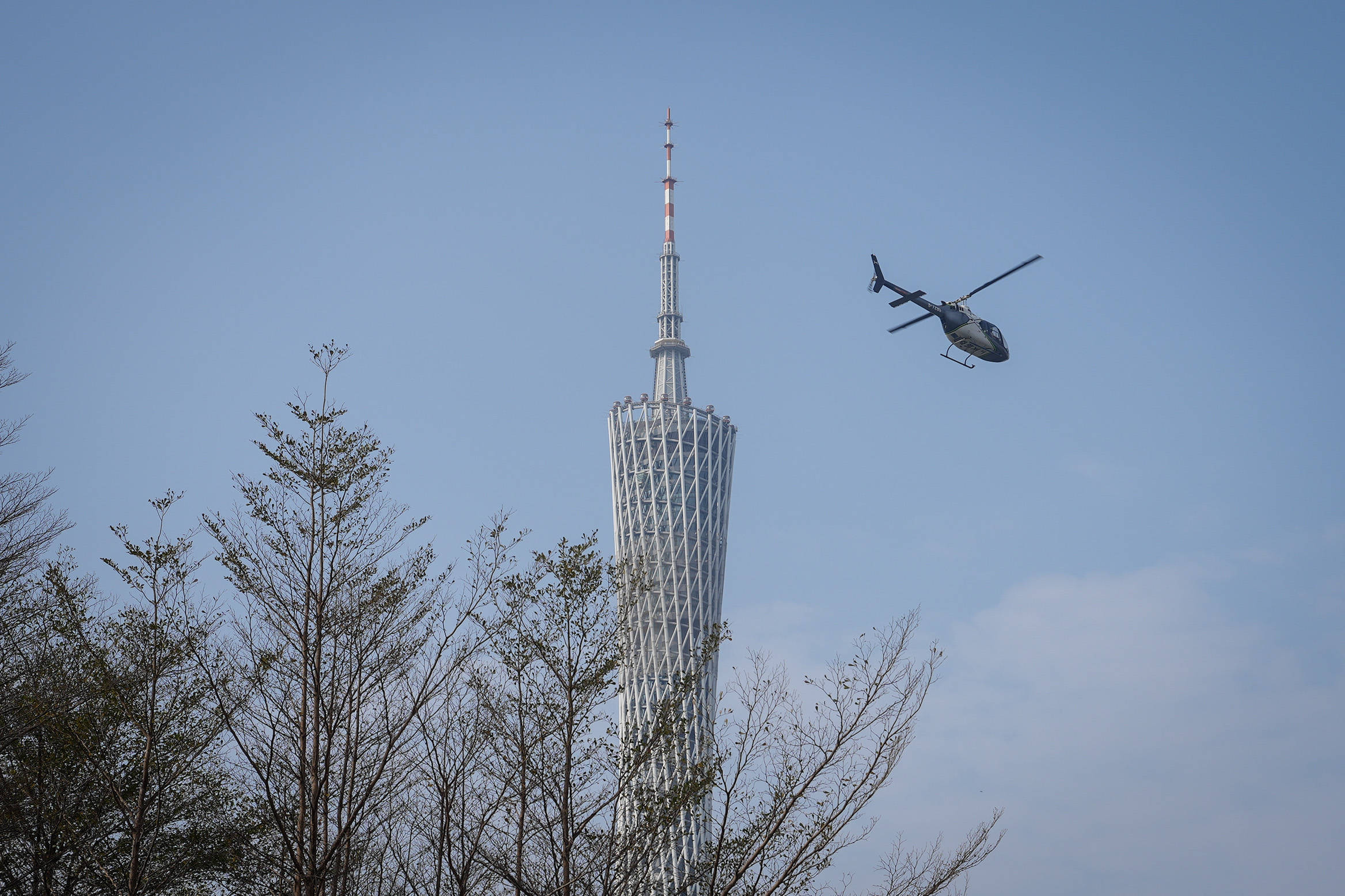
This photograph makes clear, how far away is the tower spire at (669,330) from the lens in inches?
4670

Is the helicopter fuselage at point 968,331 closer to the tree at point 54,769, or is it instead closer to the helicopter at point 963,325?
the helicopter at point 963,325

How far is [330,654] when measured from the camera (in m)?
17.6

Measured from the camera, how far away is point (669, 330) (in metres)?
121

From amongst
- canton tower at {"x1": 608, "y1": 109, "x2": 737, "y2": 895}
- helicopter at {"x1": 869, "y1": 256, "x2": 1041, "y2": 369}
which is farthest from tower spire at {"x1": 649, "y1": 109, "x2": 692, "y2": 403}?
helicopter at {"x1": 869, "y1": 256, "x2": 1041, "y2": 369}

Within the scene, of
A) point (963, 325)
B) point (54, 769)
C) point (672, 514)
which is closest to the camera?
point (54, 769)

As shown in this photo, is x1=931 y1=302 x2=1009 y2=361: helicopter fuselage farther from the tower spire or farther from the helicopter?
the tower spire

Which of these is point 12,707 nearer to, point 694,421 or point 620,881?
point 620,881

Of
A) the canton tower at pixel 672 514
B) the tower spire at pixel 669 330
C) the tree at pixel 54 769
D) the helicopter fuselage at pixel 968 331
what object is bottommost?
the tree at pixel 54 769

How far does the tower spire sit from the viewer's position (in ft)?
389

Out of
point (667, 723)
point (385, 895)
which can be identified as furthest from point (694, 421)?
point (667, 723)

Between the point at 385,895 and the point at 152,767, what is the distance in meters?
8.62

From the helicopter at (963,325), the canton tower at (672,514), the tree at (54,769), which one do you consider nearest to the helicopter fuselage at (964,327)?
the helicopter at (963,325)

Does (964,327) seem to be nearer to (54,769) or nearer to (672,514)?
(54,769)

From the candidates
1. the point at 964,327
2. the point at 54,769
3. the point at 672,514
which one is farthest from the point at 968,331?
Answer: the point at 672,514
